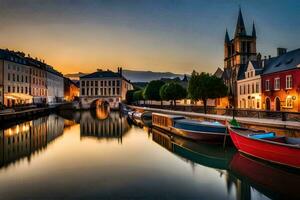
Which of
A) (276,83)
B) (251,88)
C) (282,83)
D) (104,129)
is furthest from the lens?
(251,88)

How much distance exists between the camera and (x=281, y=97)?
3700 centimetres

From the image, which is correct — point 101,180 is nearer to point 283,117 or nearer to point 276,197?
point 276,197

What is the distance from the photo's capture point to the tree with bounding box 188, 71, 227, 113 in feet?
123

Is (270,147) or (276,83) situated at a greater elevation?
(276,83)

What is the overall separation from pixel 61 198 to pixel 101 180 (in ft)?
9.37

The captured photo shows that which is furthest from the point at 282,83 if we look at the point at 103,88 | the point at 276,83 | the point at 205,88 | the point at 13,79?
the point at 103,88

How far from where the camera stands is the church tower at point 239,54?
58.2 metres

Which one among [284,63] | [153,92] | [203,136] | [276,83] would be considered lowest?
[203,136]

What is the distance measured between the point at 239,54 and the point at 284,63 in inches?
910

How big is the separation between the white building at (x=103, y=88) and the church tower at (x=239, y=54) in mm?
41424

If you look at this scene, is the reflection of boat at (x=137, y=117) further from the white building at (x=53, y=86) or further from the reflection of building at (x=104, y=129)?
the white building at (x=53, y=86)

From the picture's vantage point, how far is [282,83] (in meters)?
36.9

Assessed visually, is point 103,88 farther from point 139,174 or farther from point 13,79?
point 139,174

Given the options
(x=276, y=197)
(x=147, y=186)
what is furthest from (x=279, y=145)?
(x=147, y=186)
